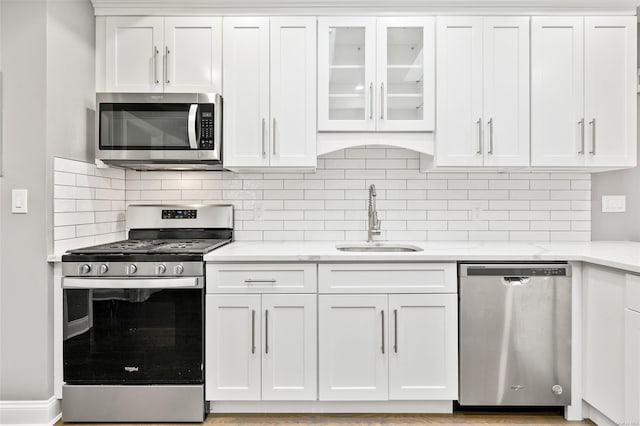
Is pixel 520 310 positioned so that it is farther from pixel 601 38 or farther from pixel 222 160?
pixel 222 160

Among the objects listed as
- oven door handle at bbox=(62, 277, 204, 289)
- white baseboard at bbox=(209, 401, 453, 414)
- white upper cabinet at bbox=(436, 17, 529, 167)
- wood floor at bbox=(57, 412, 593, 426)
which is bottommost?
wood floor at bbox=(57, 412, 593, 426)

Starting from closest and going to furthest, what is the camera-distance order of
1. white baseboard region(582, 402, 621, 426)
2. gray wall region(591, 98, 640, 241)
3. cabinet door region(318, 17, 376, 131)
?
1. white baseboard region(582, 402, 621, 426)
2. cabinet door region(318, 17, 376, 131)
3. gray wall region(591, 98, 640, 241)

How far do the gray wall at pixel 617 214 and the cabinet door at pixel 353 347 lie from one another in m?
1.77

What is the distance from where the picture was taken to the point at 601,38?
2.41m

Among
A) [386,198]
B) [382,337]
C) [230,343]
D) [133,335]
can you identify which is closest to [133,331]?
[133,335]

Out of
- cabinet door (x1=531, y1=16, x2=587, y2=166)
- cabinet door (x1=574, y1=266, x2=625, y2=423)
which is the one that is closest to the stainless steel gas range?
cabinet door (x1=574, y1=266, x2=625, y2=423)

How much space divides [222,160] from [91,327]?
45.6 inches

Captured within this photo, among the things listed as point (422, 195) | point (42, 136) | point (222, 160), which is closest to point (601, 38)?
point (422, 195)

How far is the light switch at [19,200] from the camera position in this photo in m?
2.04

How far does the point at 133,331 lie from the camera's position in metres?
2.06

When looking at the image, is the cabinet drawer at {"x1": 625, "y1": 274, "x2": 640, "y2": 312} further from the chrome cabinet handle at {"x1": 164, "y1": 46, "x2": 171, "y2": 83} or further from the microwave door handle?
the chrome cabinet handle at {"x1": 164, "y1": 46, "x2": 171, "y2": 83}

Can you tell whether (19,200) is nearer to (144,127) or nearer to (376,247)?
(144,127)

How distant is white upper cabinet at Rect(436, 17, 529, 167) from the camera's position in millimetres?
2404

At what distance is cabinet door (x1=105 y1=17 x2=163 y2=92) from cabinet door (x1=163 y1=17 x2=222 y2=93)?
6 centimetres
